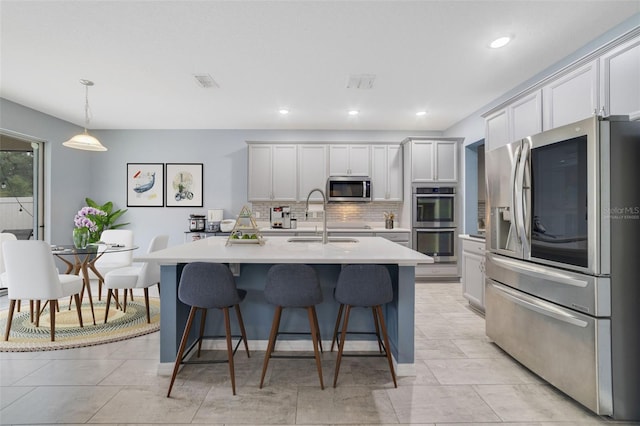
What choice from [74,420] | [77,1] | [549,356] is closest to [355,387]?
[549,356]

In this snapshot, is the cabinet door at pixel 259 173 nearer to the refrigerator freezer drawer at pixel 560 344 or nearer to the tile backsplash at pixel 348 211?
the tile backsplash at pixel 348 211

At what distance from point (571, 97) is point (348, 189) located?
3529 millimetres

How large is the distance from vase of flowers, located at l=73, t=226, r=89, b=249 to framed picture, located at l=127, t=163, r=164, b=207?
2.61m

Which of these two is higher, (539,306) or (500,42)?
(500,42)

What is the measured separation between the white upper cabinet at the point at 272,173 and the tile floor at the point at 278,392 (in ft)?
11.0

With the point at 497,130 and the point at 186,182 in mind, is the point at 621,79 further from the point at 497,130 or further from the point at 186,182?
the point at 186,182

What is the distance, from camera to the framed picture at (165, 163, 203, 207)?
6133mm

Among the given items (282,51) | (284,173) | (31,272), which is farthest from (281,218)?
(31,272)

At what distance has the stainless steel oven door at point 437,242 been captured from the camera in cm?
548

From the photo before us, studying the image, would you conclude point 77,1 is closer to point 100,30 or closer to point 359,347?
point 100,30

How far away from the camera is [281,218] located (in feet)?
18.7

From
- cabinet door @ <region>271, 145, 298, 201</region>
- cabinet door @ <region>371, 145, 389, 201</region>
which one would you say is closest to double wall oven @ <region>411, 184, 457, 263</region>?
cabinet door @ <region>371, 145, 389, 201</region>

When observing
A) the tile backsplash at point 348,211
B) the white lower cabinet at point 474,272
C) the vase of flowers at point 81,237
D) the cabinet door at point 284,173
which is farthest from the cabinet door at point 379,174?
the vase of flowers at point 81,237

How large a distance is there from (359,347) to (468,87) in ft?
10.8
